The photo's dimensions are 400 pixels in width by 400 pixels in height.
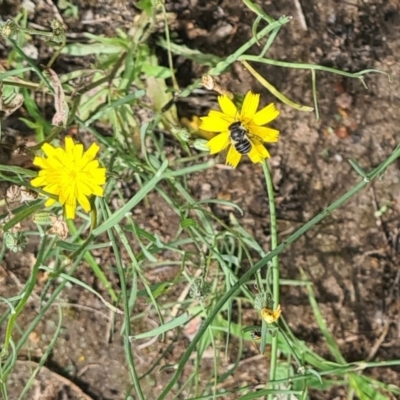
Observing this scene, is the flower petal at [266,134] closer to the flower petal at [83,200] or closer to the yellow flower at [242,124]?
the yellow flower at [242,124]

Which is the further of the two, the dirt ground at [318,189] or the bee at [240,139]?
the dirt ground at [318,189]

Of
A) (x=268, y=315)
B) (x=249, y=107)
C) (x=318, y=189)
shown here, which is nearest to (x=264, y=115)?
(x=249, y=107)

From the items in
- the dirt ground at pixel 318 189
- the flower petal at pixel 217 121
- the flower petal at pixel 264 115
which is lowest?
the dirt ground at pixel 318 189

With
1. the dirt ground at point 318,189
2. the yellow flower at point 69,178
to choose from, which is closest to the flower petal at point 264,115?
the yellow flower at point 69,178

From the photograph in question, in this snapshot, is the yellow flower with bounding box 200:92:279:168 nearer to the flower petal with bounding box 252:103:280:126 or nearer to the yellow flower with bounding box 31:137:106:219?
the flower petal with bounding box 252:103:280:126

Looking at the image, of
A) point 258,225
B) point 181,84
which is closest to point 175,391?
point 258,225

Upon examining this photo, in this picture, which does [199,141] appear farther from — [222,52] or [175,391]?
[175,391]

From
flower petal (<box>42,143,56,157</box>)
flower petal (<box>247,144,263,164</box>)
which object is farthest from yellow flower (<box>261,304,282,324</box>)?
flower petal (<box>42,143,56,157</box>)
